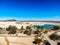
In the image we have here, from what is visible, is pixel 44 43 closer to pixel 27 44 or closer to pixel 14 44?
pixel 27 44

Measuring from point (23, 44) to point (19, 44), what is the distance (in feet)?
1.81

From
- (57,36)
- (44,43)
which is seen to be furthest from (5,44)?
(57,36)

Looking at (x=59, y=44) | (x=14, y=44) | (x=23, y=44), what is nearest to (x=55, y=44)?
(x=59, y=44)

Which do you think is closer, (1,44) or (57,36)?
(1,44)

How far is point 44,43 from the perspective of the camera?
18875 millimetres

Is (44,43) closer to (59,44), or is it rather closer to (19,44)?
(59,44)

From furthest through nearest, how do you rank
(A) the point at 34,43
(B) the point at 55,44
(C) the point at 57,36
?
(C) the point at 57,36 → (A) the point at 34,43 → (B) the point at 55,44

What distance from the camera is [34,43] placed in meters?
19.2

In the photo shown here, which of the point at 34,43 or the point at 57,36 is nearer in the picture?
the point at 34,43

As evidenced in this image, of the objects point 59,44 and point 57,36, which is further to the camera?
point 57,36

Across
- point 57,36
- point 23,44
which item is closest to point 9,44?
point 23,44

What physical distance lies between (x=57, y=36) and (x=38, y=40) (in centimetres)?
417

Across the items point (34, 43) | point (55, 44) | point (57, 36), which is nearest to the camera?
point (55, 44)

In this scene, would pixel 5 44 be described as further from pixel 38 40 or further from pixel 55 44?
pixel 55 44
